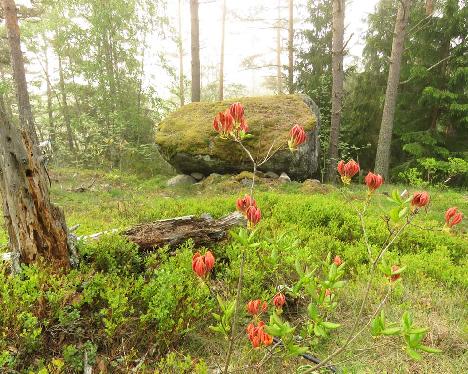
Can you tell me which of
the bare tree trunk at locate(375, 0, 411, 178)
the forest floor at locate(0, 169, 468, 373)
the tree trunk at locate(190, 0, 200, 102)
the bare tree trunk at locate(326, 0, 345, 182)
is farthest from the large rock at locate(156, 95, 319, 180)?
the tree trunk at locate(190, 0, 200, 102)

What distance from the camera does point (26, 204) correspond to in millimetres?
2924

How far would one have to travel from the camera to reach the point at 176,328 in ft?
8.89

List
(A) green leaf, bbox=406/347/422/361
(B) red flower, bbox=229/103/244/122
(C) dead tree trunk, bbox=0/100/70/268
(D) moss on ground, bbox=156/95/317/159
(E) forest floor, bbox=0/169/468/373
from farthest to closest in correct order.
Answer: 1. (D) moss on ground, bbox=156/95/317/159
2. (C) dead tree trunk, bbox=0/100/70/268
3. (E) forest floor, bbox=0/169/468/373
4. (B) red flower, bbox=229/103/244/122
5. (A) green leaf, bbox=406/347/422/361

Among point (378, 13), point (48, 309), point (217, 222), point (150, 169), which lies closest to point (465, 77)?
point (378, 13)

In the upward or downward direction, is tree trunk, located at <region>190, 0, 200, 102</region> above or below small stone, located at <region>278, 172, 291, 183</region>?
above

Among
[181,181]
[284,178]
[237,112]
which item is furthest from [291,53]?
[237,112]

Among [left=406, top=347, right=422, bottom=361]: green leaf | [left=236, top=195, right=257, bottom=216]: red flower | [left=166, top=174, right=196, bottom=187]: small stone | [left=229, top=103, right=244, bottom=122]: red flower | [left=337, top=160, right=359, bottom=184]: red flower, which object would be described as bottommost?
[left=166, top=174, right=196, bottom=187]: small stone

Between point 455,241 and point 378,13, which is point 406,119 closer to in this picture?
point 378,13

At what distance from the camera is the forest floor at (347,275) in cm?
264

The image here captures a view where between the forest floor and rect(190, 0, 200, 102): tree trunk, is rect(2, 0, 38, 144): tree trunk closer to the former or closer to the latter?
the forest floor

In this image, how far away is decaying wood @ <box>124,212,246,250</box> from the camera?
12.8 ft

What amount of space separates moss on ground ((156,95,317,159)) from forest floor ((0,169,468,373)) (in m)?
2.00

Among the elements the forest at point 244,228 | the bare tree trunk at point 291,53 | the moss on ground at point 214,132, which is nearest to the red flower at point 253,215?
the forest at point 244,228

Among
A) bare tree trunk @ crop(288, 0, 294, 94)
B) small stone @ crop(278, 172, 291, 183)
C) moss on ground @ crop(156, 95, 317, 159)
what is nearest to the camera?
small stone @ crop(278, 172, 291, 183)
